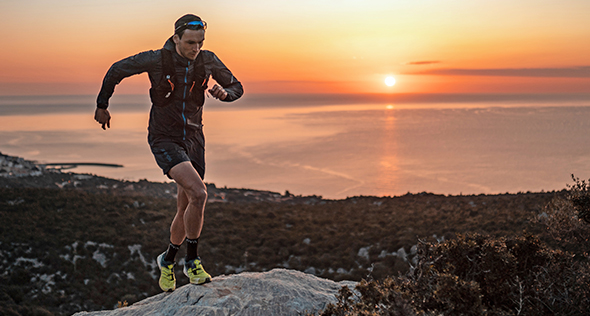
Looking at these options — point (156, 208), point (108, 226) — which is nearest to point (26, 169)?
point (156, 208)

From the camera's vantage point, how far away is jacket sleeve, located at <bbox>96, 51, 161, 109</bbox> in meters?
4.80

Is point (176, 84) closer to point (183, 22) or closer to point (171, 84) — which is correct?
point (171, 84)

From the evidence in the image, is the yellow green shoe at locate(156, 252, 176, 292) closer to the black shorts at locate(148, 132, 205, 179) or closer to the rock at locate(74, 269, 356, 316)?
the rock at locate(74, 269, 356, 316)

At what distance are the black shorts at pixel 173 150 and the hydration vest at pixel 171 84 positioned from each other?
1.46ft

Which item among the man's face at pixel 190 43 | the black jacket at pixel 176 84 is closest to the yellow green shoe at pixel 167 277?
the black jacket at pixel 176 84

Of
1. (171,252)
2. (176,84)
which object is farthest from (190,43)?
(171,252)

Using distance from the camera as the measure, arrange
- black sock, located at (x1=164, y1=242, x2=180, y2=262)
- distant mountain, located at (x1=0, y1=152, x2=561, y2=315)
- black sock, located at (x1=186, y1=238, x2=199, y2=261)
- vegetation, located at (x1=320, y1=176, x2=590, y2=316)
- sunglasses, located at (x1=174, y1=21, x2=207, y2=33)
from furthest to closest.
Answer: distant mountain, located at (x1=0, y1=152, x2=561, y2=315) → black sock, located at (x1=164, y1=242, x2=180, y2=262) → black sock, located at (x1=186, y1=238, x2=199, y2=261) → sunglasses, located at (x1=174, y1=21, x2=207, y2=33) → vegetation, located at (x1=320, y1=176, x2=590, y2=316)

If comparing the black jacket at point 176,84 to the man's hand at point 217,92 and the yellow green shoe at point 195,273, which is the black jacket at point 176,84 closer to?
the man's hand at point 217,92

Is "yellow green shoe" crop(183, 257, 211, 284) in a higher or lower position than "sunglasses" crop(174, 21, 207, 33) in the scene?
lower

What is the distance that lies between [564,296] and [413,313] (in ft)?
9.08

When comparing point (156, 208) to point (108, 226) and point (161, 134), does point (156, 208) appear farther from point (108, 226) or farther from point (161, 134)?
point (161, 134)

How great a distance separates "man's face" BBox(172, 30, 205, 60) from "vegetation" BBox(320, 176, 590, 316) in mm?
3170

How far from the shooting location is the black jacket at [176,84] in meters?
4.82

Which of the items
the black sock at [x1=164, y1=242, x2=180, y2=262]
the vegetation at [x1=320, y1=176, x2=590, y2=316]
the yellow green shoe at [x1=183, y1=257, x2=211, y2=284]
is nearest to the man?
the yellow green shoe at [x1=183, y1=257, x2=211, y2=284]
